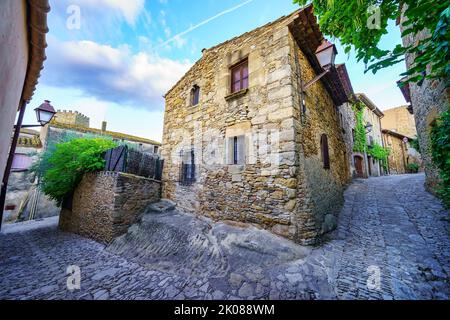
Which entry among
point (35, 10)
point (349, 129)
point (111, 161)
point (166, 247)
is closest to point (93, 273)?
point (166, 247)

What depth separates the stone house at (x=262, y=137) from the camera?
4.20 metres

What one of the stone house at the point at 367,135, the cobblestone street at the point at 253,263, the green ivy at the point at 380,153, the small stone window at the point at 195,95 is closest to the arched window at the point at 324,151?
the cobblestone street at the point at 253,263

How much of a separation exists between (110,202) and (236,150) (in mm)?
4695

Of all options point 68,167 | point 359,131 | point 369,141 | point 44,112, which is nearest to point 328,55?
point 44,112

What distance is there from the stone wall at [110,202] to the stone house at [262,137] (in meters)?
1.03

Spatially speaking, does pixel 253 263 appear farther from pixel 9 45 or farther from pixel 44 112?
pixel 44 112

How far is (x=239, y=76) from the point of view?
18.9 feet

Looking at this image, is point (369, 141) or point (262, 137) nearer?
point (262, 137)

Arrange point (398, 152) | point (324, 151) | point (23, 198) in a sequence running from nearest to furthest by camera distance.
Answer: point (324, 151) → point (23, 198) → point (398, 152)

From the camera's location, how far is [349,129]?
37.0 feet

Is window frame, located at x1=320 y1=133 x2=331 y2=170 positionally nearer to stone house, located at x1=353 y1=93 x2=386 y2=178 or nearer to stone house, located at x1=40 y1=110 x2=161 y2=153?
stone house, located at x1=353 y1=93 x2=386 y2=178

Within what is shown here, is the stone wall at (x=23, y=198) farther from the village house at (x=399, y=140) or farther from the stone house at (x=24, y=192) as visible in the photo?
the village house at (x=399, y=140)

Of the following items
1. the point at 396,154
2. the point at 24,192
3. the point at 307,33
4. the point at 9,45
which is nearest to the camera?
the point at 9,45
